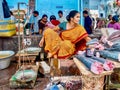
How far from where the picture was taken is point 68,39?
502cm

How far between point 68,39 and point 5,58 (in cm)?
150

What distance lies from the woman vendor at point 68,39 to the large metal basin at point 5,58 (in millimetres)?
980

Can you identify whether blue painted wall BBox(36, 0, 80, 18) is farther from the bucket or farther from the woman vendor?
the woman vendor

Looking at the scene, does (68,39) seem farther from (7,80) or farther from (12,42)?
(12,42)

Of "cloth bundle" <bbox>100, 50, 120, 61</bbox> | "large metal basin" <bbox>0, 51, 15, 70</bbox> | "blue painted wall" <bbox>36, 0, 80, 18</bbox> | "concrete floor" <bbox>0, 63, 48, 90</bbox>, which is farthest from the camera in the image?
"blue painted wall" <bbox>36, 0, 80, 18</bbox>

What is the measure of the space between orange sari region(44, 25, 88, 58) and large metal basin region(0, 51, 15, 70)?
1.00m

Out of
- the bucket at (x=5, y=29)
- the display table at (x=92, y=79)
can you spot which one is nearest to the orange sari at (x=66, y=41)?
the bucket at (x=5, y=29)

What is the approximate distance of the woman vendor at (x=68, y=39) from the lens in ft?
15.9

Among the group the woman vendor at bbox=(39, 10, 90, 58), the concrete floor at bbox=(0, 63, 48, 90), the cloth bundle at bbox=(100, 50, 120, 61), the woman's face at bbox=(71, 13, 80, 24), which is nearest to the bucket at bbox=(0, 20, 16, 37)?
the concrete floor at bbox=(0, 63, 48, 90)

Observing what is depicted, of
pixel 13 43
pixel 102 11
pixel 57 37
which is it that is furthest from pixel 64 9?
pixel 57 37

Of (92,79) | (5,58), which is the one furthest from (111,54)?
(5,58)

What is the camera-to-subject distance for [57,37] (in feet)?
16.3

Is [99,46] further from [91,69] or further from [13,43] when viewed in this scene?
[13,43]

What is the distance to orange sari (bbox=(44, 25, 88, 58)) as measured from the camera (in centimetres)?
485
